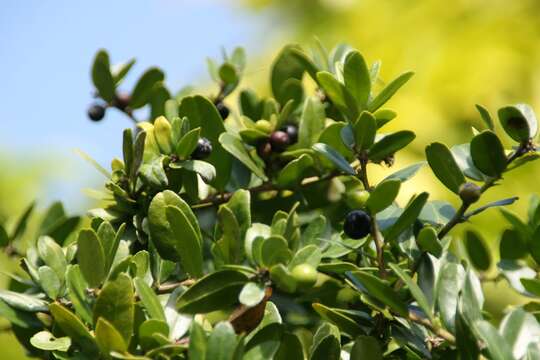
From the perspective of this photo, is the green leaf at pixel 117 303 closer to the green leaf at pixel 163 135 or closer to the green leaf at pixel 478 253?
the green leaf at pixel 163 135

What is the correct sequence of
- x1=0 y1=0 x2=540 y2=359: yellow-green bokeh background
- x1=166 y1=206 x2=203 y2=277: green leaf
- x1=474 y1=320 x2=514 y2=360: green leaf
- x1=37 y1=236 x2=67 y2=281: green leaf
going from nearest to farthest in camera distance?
1. x1=474 y1=320 x2=514 y2=360: green leaf
2. x1=166 y1=206 x2=203 y2=277: green leaf
3. x1=37 y1=236 x2=67 y2=281: green leaf
4. x1=0 y1=0 x2=540 y2=359: yellow-green bokeh background

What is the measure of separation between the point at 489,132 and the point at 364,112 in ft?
0.41

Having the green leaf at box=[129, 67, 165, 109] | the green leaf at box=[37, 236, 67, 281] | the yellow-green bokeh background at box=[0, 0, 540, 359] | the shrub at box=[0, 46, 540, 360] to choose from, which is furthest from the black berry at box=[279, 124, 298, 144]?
the yellow-green bokeh background at box=[0, 0, 540, 359]

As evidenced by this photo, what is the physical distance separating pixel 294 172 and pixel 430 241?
0.29 meters

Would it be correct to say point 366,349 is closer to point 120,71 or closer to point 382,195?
point 382,195

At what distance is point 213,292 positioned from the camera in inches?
26.8

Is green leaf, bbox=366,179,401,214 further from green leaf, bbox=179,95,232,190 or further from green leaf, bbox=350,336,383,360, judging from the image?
green leaf, bbox=179,95,232,190

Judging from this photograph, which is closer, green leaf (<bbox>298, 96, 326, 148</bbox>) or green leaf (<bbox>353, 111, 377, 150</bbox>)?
green leaf (<bbox>353, 111, 377, 150</bbox>)

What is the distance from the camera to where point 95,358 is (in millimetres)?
709

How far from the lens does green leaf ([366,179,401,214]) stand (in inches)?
29.8

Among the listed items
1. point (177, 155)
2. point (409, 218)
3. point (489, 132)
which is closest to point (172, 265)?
point (177, 155)

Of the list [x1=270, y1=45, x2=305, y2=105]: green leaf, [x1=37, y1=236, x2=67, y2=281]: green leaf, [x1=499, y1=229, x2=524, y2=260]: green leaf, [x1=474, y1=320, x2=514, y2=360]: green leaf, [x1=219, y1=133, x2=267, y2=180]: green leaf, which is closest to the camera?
[x1=474, y1=320, x2=514, y2=360]: green leaf

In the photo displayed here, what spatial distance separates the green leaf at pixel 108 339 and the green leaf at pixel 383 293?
215mm

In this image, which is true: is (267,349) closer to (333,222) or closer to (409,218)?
(409,218)
